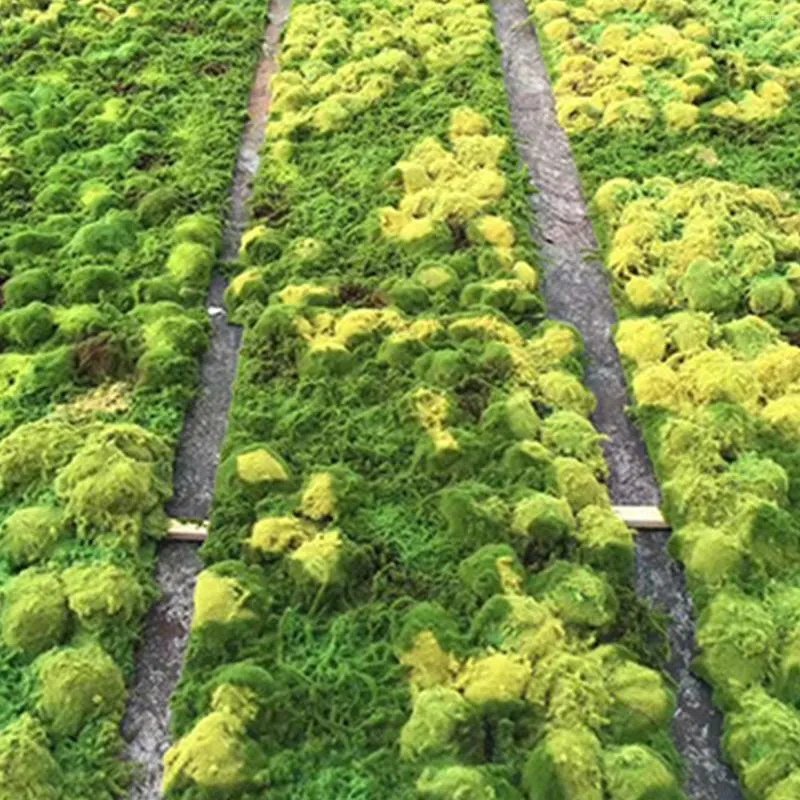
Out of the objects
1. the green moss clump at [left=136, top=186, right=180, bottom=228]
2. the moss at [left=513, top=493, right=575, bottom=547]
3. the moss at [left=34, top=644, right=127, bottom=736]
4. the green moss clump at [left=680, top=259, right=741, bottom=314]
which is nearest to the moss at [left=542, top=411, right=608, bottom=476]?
the moss at [left=513, top=493, right=575, bottom=547]

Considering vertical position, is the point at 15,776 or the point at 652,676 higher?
the point at 15,776

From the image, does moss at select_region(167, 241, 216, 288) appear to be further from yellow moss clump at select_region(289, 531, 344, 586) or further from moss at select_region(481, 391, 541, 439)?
yellow moss clump at select_region(289, 531, 344, 586)

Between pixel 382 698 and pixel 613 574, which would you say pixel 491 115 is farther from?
pixel 382 698

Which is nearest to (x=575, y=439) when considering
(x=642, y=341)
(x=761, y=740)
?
(x=642, y=341)

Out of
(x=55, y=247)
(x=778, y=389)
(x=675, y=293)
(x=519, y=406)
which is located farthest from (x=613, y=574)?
(x=55, y=247)

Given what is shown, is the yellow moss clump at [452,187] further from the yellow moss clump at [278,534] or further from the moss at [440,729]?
the moss at [440,729]
